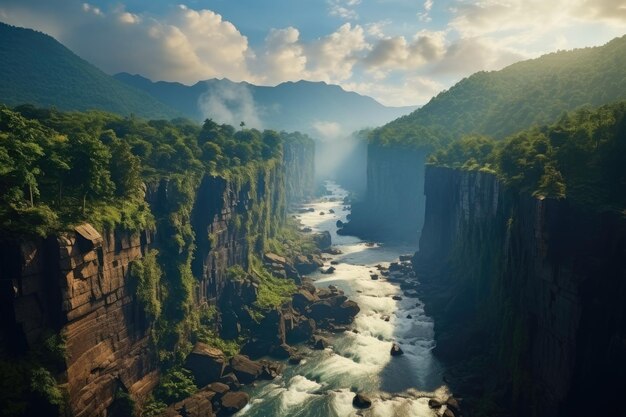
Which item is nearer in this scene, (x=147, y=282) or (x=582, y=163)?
(x=582, y=163)

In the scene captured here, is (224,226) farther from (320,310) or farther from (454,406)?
(454,406)

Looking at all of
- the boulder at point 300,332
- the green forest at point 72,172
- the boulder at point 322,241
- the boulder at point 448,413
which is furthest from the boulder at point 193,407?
the boulder at point 322,241

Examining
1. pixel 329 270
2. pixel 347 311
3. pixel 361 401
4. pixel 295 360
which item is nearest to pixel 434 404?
pixel 361 401

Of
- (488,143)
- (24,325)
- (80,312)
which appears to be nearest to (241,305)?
(80,312)

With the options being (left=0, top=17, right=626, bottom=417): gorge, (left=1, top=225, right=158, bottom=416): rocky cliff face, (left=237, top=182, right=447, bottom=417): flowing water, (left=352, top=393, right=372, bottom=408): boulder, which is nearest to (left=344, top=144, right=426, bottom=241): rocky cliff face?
(left=0, top=17, right=626, bottom=417): gorge

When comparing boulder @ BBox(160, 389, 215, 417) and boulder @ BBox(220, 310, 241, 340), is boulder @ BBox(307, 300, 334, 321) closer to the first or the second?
boulder @ BBox(220, 310, 241, 340)

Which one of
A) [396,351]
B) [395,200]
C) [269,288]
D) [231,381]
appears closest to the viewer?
[231,381]

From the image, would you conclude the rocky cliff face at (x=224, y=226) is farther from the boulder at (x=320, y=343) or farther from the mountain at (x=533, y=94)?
the mountain at (x=533, y=94)
